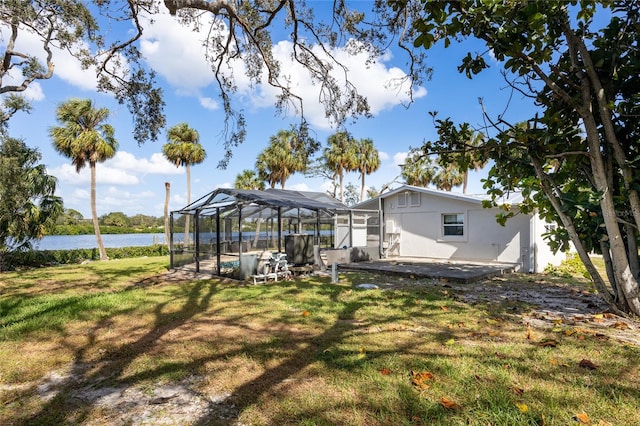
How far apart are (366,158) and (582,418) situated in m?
30.7

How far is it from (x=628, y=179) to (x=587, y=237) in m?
1.31

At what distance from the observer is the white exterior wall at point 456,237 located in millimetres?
13000

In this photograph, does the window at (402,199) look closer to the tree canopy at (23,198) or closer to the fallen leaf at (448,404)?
the fallen leaf at (448,404)

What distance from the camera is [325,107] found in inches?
365

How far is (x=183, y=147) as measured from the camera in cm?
2647

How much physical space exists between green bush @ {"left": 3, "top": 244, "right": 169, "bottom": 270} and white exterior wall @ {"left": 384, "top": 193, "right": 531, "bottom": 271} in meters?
16.5

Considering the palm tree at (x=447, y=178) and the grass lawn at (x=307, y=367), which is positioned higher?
the palm tree at (x=447, y=178)

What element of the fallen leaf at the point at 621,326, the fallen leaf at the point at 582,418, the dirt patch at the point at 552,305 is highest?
the fallen leaf at the point at 582,418

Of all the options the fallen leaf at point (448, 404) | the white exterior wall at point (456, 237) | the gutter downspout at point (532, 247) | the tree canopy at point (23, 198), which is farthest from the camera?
the tree canopy at point (23, 198)

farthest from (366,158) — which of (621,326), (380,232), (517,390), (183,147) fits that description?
(517,390)

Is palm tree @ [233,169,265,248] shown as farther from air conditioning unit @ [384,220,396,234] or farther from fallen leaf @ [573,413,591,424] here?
fallen leaf @ [573,413,591,424]

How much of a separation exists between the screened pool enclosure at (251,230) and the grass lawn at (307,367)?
5.45 m

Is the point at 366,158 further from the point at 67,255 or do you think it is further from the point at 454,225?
the point at 67,255

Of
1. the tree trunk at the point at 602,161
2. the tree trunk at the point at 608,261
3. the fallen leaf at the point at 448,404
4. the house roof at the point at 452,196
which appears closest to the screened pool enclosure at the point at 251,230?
the house roof at the point at 452,196
